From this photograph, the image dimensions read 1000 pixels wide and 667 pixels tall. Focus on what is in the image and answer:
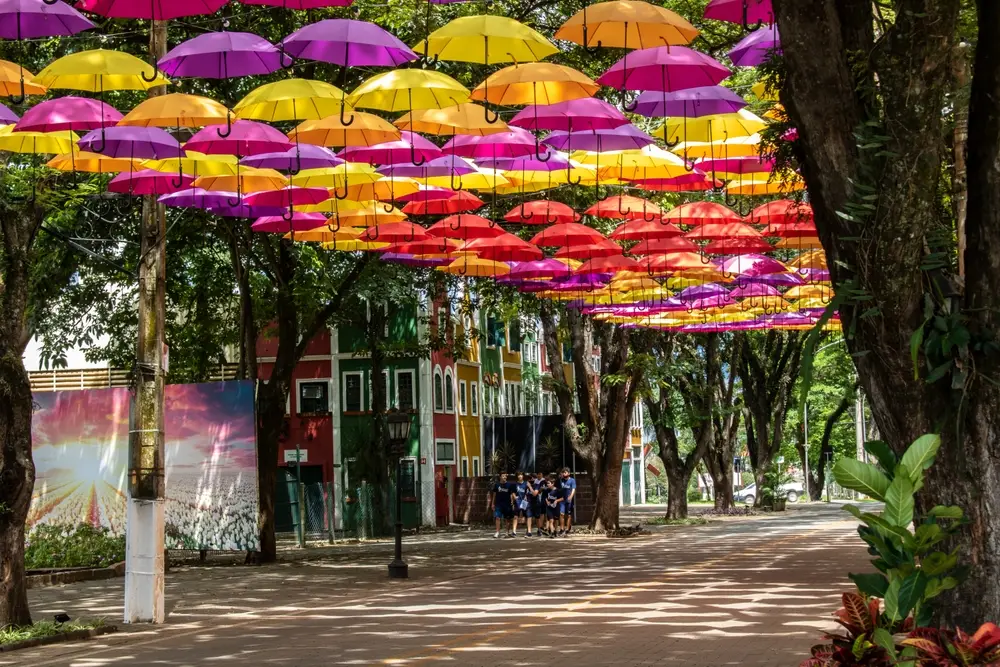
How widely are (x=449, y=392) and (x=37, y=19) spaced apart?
42.4m

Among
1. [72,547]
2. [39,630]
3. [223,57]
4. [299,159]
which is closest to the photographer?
[223,57]

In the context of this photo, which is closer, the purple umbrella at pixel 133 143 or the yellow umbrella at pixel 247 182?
the purple umbrella at pixel 133 143

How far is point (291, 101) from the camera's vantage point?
535 inches

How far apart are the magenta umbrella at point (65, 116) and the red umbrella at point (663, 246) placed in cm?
925

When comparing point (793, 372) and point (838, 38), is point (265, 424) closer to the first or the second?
point (838, 38)

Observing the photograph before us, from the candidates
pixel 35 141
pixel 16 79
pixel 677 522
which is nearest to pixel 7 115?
pixel 16 79

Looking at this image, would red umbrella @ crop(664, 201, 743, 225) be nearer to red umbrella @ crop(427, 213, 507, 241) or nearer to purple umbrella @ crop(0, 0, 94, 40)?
red umbrella @ crop(427, 213, 507, 241)

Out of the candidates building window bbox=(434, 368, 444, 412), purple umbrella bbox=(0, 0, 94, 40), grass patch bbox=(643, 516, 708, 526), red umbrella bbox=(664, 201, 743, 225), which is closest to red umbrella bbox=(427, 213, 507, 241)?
red umbrella bbox=(664, 201, 743, 225)

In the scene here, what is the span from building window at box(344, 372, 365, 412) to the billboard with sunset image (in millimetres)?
22782

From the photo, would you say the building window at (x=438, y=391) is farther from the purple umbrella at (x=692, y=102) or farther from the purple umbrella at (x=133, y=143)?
the purple umbrella at (x=692, y=102)

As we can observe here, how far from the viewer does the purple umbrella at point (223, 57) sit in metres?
12.9

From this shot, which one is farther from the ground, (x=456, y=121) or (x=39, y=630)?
(x=456, y=121)

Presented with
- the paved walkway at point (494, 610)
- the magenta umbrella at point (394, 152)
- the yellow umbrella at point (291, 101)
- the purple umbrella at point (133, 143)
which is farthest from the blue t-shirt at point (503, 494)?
the yellow umbrella at point (291, 101)

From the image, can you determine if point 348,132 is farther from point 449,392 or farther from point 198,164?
point 449,392
